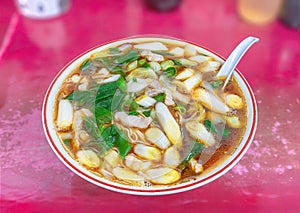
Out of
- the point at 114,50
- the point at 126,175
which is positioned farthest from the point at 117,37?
the point at 126,175

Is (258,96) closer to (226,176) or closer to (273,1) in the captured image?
(226,176)

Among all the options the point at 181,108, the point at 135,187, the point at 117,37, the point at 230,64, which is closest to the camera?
the point at 135,187

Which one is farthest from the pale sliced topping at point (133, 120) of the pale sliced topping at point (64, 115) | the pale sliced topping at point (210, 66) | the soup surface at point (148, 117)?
the pale sliced topping at point (210, 66)

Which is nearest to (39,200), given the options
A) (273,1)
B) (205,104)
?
(205,104)

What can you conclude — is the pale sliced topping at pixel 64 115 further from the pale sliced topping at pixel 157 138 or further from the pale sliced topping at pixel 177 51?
the pale sliced topping at pixel 177 51

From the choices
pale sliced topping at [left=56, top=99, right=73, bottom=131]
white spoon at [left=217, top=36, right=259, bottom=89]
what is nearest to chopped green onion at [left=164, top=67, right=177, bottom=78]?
white spoon at [left=217, top=36, right=259, bottom=89]

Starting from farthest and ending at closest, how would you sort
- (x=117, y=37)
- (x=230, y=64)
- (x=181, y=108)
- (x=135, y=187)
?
(x=117, y=37), (x=230, y=64), (x=181, y=108), (x=135, y=187)

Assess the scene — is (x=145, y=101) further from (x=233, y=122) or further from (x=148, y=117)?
(x=233, y=122)
